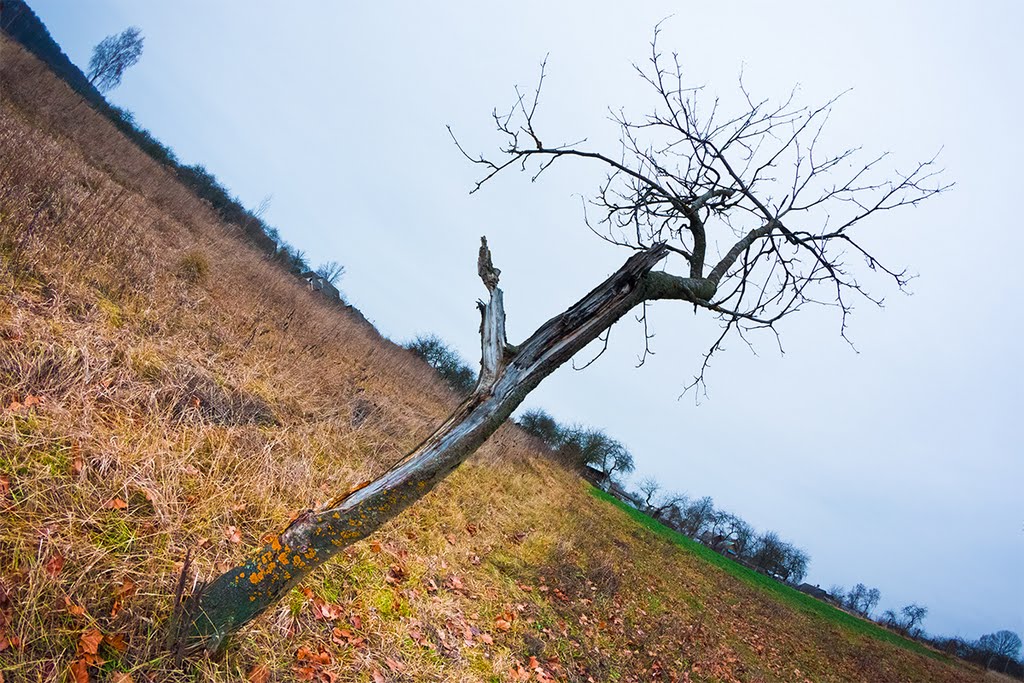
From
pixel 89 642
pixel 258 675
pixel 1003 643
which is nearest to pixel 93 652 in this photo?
pixel 89 642

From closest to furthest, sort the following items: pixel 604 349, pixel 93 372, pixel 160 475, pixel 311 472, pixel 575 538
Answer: pixel 604 349 < pixel 160 475 < pixel 93 372 < pixel 311 472 < pixel 575 538

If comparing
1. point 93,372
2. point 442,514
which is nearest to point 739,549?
point 442,514

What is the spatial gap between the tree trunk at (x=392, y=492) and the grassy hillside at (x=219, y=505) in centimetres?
26

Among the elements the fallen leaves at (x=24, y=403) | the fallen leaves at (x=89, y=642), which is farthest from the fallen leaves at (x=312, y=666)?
the fallen leaves at (x=24, y=403)

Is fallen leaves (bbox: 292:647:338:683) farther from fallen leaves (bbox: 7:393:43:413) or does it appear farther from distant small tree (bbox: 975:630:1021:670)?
distant small tree (bbox: 975:630:1021:670)

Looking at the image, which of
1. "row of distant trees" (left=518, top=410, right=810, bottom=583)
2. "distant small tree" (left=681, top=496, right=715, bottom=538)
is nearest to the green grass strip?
"row of distant trees" (left=518, top=410, right=810, bottom=583)

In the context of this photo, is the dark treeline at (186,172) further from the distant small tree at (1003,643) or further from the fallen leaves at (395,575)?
the distant small tree at (1003,643)

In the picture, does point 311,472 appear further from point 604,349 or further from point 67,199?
point 67,199

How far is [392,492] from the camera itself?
230 centimetres

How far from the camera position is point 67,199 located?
6328 mm

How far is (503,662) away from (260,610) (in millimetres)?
2447

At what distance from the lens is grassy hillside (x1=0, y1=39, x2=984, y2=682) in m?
2.46

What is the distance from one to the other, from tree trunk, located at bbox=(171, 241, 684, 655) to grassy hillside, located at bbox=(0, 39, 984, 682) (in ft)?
0.85

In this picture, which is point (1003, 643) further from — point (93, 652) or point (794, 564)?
point (93, 652)
